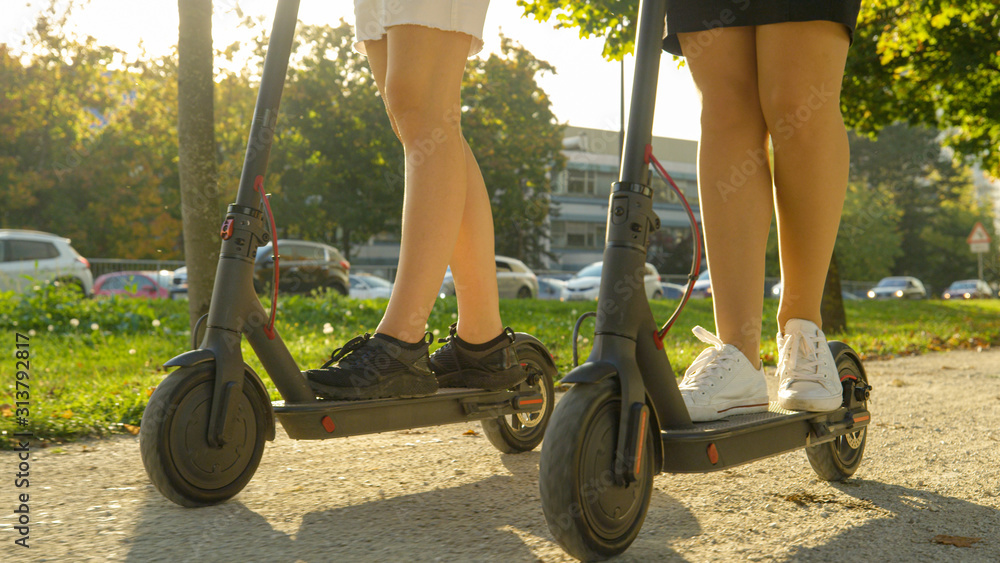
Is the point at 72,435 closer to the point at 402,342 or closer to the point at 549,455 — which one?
the point at 402,342

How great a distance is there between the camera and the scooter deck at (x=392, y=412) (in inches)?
85.1

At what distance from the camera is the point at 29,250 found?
17.0 meters

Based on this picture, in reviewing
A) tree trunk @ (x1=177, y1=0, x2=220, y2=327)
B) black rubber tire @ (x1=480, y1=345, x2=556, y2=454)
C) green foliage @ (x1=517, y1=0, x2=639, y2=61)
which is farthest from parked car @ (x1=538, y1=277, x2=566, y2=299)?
black rubber tire @ (x1=480, y1=345, x2=556, y2=454)

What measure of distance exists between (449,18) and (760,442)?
56.8 inches

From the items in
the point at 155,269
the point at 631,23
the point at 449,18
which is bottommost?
the point at 155,269

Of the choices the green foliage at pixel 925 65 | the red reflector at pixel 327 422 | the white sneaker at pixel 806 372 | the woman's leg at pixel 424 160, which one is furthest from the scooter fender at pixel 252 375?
the green foliage at pixel 925 65

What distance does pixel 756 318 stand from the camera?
2211 millimetres

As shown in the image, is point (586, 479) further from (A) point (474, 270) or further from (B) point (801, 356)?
(A) point (474, 270)

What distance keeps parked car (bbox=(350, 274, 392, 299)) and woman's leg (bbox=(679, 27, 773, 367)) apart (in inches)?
940

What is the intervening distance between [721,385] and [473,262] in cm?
105

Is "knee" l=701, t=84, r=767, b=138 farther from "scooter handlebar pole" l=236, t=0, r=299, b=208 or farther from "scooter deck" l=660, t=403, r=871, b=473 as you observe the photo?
"scooter handlebar pole" l=236, t=0, r=299, b=208

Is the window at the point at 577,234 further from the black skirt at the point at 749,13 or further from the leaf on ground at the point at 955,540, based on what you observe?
the leaf on ground at the point at 955,540

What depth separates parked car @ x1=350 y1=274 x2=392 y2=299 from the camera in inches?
1042

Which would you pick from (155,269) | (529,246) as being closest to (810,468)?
(155,269)
